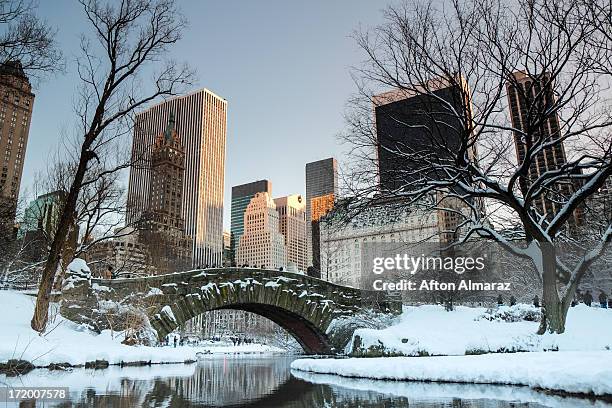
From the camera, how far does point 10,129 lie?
30.0 meters

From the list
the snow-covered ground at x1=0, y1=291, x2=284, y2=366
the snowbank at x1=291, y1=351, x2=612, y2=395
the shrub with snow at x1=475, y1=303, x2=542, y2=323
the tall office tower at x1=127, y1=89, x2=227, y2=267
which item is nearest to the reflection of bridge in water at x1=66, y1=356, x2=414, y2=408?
the snowbank at x1=291, y1=351, x2=612, y2=395

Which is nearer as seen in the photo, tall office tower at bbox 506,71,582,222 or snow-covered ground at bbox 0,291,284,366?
snow-covered ground at bbox 0,291,284,366

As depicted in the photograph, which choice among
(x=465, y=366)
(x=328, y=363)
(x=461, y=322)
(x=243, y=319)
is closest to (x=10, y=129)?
(x=328, y=363)

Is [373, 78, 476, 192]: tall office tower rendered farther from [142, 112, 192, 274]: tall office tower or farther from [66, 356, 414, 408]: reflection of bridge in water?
[142, 112, 192, 274]: tall office tower

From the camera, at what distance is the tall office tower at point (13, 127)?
11477 mm

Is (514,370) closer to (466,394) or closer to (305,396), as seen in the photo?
(466,394)

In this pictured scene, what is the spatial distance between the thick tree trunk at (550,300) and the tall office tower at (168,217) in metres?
38.2

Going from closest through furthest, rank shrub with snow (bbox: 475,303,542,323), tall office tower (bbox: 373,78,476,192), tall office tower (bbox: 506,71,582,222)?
tall office tower (bbox: 506,71,582,222) < tall office tower (bbox: 373,78,476,192) < shrub with snow (bbox: 475,303,542,323)

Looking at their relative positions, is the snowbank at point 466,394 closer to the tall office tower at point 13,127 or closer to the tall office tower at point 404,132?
the tall office tower at point 404,132

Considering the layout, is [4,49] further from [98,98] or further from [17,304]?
[17,304]

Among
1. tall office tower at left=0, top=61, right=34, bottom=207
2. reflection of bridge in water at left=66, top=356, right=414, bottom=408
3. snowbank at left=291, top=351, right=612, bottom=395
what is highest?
tall office tower at left=0, top=61, right=34, bottom=207

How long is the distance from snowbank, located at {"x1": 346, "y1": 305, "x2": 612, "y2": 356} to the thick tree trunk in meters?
0.37

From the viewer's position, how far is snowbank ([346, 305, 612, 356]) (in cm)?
1352

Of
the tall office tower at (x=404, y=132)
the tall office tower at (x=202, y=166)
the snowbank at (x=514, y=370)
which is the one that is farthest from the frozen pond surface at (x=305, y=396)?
the tall office tower at (x=202, y=166)
